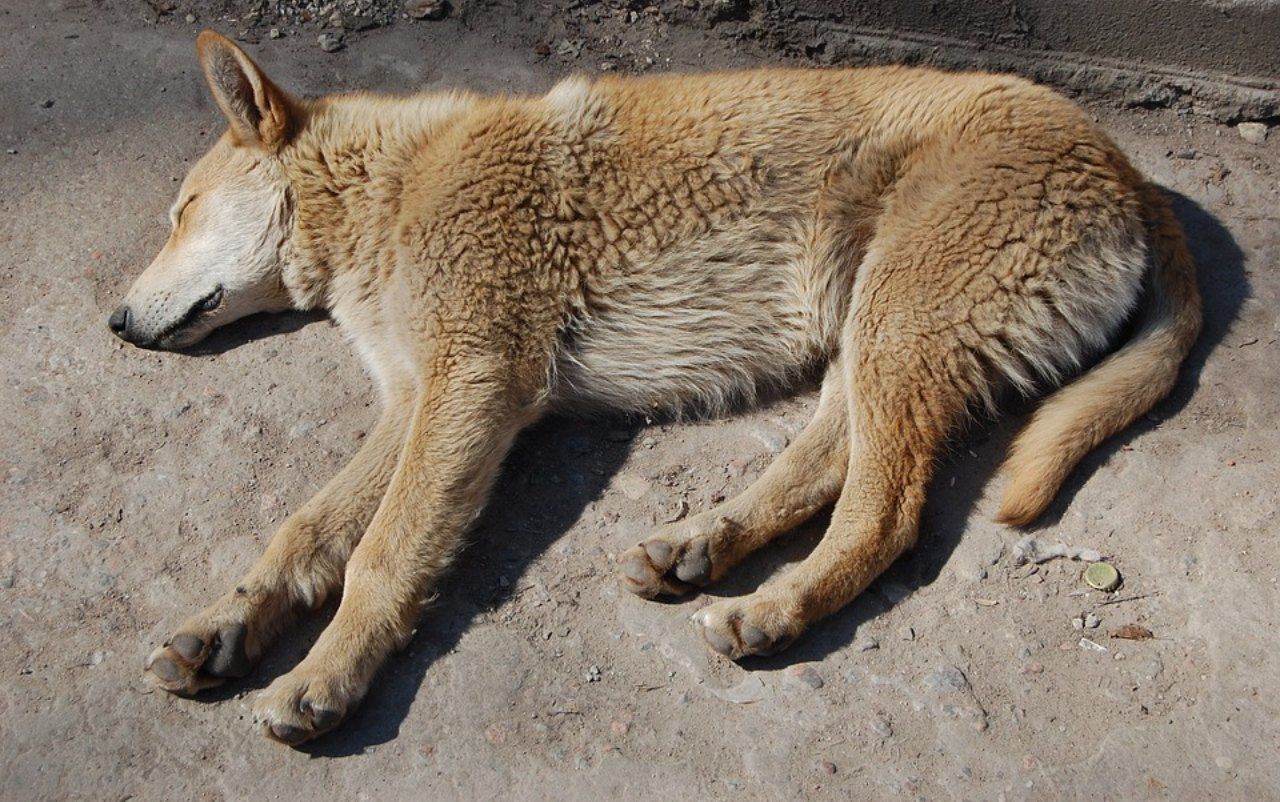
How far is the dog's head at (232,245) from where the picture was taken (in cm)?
404

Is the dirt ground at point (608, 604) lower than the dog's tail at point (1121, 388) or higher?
lower

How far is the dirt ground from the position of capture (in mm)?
2865

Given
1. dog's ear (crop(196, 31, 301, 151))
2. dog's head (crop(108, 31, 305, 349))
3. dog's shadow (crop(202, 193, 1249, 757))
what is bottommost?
dog's shadow (crop(202, 193, 1249, 757))

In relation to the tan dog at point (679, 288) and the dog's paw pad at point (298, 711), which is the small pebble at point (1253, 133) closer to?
the tan dog at point (679, 288)

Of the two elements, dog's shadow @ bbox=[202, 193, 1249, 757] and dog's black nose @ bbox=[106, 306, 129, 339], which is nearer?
dog's shadow @ bbox=[202, 193, 1249, 757]

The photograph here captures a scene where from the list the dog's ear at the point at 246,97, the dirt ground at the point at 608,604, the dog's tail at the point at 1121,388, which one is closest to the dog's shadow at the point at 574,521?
the dirt ground at the point at 608,604

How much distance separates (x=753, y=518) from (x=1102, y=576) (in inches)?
39.8

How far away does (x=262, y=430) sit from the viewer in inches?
150

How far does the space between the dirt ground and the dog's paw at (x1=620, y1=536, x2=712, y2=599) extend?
58 mm

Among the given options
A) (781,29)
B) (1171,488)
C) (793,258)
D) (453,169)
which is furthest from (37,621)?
(781,29)

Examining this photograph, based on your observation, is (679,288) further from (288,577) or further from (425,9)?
(425,9)

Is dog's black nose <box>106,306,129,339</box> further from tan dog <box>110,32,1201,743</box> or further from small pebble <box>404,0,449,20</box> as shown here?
small pebble <box>404,0,449,20</box>

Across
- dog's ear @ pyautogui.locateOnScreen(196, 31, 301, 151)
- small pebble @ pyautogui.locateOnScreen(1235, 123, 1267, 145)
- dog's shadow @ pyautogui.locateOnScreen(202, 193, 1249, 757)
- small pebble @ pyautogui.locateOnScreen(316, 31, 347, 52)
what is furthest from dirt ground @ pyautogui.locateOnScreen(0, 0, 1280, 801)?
small pebble @ pyautogui.locateOnScreen(316, 31, 347, 52)

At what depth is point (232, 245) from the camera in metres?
4.09
